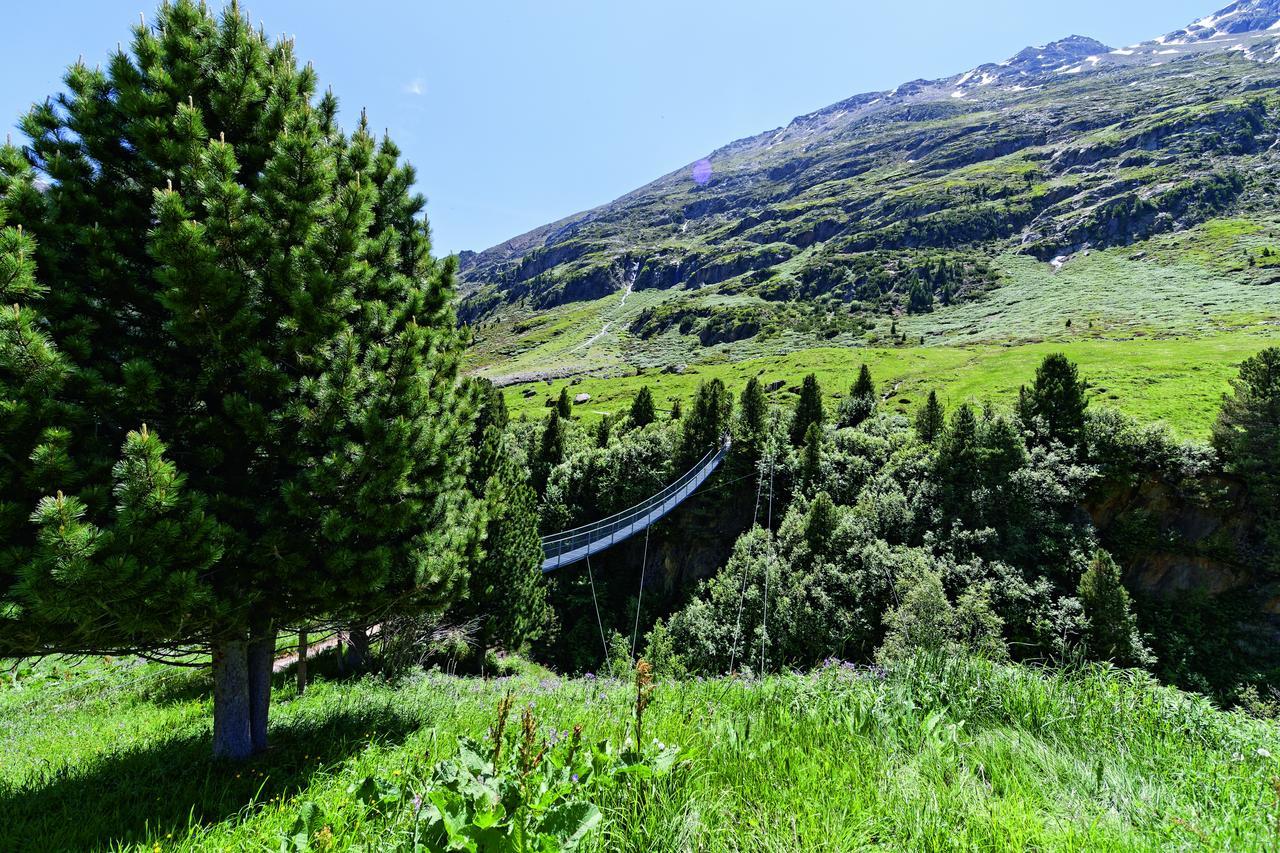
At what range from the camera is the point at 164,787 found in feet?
12.5

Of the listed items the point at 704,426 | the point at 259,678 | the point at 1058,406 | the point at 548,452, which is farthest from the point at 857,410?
the point at 259,678

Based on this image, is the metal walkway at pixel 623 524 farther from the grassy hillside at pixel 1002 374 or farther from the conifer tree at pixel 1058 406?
the conifer tree at pixel 1058 406

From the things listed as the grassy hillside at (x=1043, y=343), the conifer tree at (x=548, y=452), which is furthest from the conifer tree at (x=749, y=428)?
the grassy hillside at (x=1043, y=343)

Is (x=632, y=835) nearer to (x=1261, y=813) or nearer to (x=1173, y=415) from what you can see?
(x=1261, y=813)

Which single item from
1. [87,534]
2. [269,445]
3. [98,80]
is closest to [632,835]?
[87,534]

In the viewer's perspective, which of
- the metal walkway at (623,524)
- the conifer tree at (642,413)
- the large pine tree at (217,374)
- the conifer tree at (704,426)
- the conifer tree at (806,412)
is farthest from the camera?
the conifer tree at (642,413)

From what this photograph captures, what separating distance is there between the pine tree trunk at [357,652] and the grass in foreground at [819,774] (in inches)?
216

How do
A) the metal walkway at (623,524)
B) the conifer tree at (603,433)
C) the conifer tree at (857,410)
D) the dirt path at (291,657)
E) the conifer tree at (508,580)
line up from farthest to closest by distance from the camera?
the conifer tree at (603,433), the conifer tree at (857,410), the metal walkway at (623,524), the conifer tree at (508,580), the dirt path at (291,657)

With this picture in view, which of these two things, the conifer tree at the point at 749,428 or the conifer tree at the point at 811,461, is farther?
the conifer tree at the point at 749,428

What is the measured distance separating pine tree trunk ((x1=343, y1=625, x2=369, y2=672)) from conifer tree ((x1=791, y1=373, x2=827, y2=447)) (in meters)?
26.0

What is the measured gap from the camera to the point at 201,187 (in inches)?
151

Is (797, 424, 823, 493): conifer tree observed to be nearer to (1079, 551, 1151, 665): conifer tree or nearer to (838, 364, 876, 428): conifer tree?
(838, 364, 876, 428): conifer tree

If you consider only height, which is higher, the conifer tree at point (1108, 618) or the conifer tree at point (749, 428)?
the conifer tree at point (749, 428)

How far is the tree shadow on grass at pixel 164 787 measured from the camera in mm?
3064
